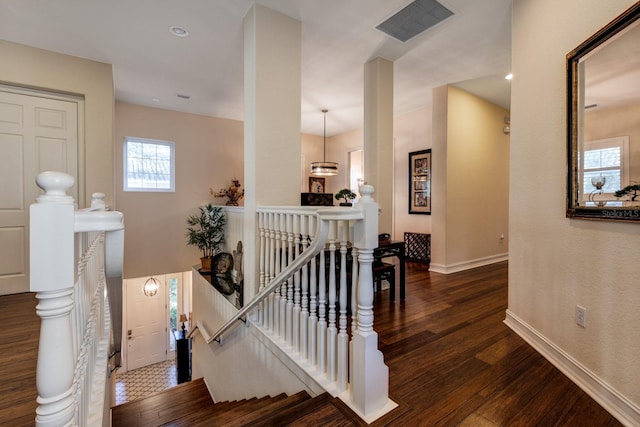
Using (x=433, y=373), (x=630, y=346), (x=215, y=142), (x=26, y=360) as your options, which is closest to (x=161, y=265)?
(x=215, y=142)

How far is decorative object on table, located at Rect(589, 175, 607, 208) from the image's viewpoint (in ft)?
5.53

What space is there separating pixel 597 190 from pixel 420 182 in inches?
152

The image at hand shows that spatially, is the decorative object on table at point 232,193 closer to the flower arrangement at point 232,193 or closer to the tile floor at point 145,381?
the flower arrangement at point 232,193

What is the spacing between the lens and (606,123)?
5.46 feet

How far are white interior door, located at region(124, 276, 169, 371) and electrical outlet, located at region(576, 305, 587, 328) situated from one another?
7.27m

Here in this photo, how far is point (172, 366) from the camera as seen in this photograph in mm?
6906

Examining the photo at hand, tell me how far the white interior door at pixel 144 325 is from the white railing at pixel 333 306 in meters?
5.51

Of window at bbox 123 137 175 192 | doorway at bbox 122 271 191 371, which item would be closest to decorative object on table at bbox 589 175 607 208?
window at bbox 123 137 175 192

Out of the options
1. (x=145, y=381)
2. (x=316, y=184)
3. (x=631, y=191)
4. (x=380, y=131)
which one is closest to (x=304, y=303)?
(x=631, y=191)

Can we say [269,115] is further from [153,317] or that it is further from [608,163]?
[153,317]

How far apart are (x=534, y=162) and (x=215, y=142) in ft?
18.3

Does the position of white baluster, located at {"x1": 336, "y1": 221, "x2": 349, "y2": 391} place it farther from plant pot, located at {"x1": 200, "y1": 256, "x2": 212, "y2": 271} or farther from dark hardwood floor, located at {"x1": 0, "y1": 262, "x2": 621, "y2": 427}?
plant pot, located at {"x1": 200, "y1": 256, "x2": 212, "y2": 271}

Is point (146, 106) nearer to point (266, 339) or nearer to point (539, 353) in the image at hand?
point (266, 339)

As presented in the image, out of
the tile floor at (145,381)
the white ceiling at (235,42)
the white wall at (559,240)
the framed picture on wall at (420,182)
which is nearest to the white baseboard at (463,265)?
the framed picture on wall at (420,182)
